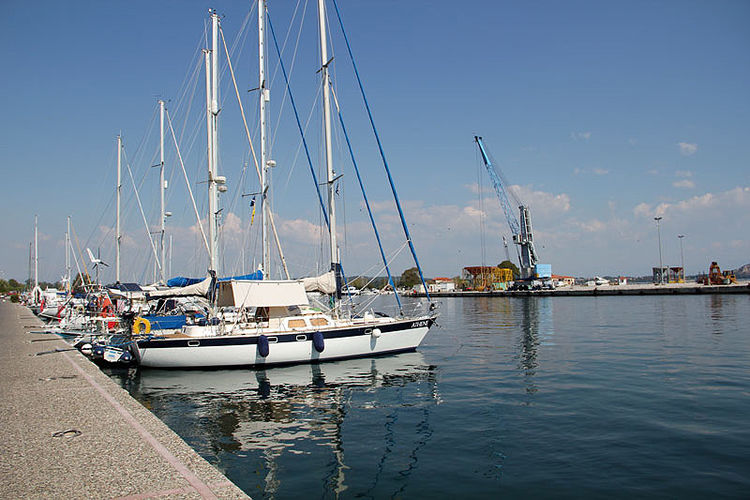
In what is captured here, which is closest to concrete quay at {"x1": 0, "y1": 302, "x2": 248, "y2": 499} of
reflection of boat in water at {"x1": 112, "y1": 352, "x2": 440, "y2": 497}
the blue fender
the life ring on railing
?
reflection of boat in water at {"x1": 112, "y1": 352, "x2": 440, "y2": 497}

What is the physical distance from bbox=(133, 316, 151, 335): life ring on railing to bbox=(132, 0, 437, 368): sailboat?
85 cm

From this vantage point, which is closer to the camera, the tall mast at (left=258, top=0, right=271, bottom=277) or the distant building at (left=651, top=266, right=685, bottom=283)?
the tall mast at (left=258, top=0, right=271, bottom=277)

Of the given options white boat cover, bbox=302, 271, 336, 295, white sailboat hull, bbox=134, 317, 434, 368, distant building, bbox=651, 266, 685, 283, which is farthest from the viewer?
distant building, bbox=651, 266, 685, 283

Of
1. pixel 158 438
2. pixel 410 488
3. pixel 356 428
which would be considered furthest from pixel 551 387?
pixel 158 438

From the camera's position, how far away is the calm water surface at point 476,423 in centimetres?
998

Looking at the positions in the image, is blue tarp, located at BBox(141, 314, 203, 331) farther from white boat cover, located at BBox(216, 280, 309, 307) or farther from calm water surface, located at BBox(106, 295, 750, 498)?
white boat cover, located at BBox(216, 280, 309, 307)

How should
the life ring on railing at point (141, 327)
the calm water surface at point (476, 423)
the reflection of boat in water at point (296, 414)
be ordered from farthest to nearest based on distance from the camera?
the life ring on railing at point (141, 327)
the reflection of boat in water at point (296, 414)
the calm water surface at point (476, 423)

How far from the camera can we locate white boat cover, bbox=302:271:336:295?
26.8 m

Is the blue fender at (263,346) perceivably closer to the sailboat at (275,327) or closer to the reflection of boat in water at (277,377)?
the sailboat at (275,327)

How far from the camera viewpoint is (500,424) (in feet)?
45.4

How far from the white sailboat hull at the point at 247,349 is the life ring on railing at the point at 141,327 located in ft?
Answer: 3.72

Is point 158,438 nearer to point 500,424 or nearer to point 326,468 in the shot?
point 326,468

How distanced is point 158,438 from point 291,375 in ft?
42.5

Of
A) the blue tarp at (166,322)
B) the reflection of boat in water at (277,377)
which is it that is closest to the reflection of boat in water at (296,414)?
the reflection of boat in water at (277,377)
